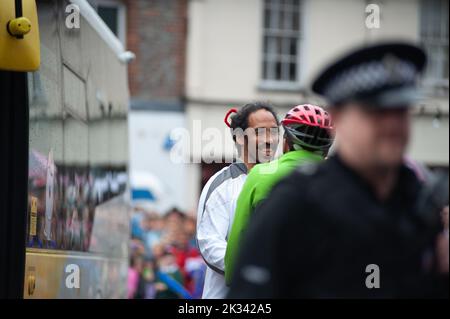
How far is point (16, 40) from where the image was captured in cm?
521

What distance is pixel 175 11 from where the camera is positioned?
23.1m

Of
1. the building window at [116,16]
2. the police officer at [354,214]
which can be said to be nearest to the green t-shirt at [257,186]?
the police officer at [354,214]

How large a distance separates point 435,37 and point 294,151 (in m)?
20.6

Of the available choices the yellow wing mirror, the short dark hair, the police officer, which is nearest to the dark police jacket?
the police officer

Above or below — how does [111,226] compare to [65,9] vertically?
below

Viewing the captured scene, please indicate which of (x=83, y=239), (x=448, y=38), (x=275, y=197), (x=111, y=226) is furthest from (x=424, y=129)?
(x=275, y=197)

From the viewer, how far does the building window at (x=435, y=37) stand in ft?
82.3

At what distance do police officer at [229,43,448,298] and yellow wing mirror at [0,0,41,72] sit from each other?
243 centimetres

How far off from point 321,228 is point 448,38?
23.2 metres

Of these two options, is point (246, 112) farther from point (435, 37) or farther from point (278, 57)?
point (435, 37)

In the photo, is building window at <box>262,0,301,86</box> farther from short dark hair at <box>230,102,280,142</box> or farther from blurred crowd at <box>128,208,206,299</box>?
short dark hair at <box>230,102,280,142</box>

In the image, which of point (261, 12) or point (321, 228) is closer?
point (321, 228)

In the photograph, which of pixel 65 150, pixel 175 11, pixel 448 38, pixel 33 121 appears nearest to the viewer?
pixel 33 121
